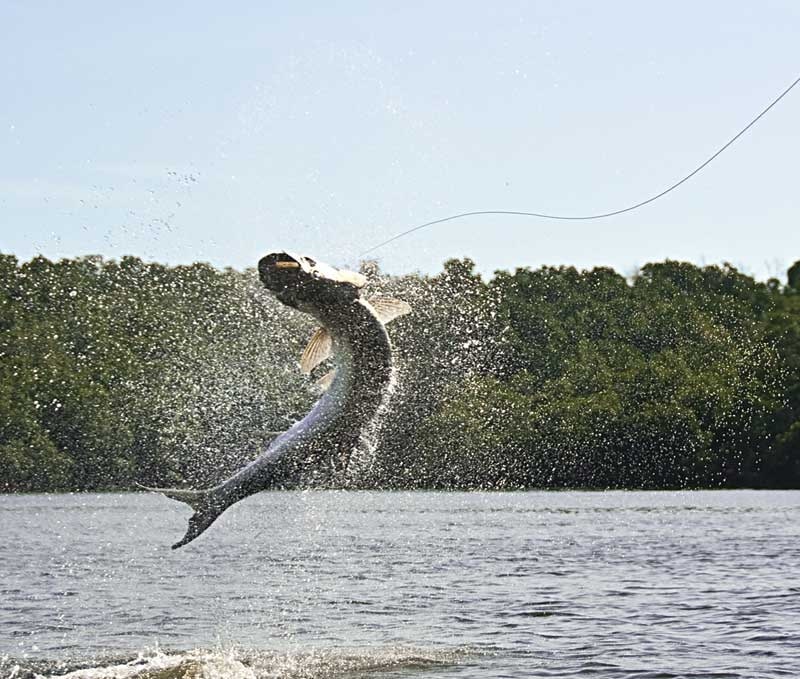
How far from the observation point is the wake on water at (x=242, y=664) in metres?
16.3

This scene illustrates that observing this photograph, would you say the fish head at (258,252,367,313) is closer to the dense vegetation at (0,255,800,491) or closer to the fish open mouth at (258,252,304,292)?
the fish open mouth at (258,252,304,292)

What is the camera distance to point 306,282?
11609 mm

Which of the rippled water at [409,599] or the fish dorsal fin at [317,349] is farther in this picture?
the rippled water at [409,599]

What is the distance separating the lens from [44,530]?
41.7m

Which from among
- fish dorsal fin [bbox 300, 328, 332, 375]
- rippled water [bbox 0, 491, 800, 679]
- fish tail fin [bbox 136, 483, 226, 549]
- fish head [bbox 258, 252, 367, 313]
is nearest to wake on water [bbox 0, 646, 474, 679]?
rippled water [bbox 0, 491, 800, 679]

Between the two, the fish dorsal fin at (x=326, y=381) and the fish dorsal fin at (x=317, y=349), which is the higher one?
the fish dorsal fin at (x=317, y=349)

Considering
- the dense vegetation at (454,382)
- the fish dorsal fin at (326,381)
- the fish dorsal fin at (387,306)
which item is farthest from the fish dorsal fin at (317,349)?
the dense vegetation at (454,382)

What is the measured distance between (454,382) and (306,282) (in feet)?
156

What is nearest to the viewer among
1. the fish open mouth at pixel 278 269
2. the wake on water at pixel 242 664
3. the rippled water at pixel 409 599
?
the fish open mouth at pixel 278 269

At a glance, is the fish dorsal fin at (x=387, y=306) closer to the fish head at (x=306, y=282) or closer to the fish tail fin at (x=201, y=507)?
the fish head at (x=306, y=282)

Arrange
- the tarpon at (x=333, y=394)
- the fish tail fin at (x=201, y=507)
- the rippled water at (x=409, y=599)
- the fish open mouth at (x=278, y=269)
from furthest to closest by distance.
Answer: the rippled water at (x=409, y=599), the fish tail fin at (x=201, y=507), the tarpon at (x=333, y=394), the fish open mouth at (x=278, y=269)

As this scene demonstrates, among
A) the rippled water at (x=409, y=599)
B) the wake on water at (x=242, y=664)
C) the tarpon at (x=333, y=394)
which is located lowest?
the wake on water at (x=242, y=664)

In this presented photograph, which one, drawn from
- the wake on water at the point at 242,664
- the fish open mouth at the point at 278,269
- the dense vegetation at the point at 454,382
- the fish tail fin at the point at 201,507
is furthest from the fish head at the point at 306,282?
the dense vegetation at the point at 454,382

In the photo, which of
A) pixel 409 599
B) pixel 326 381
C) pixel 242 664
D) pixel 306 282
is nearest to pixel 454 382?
pixel 409 599
